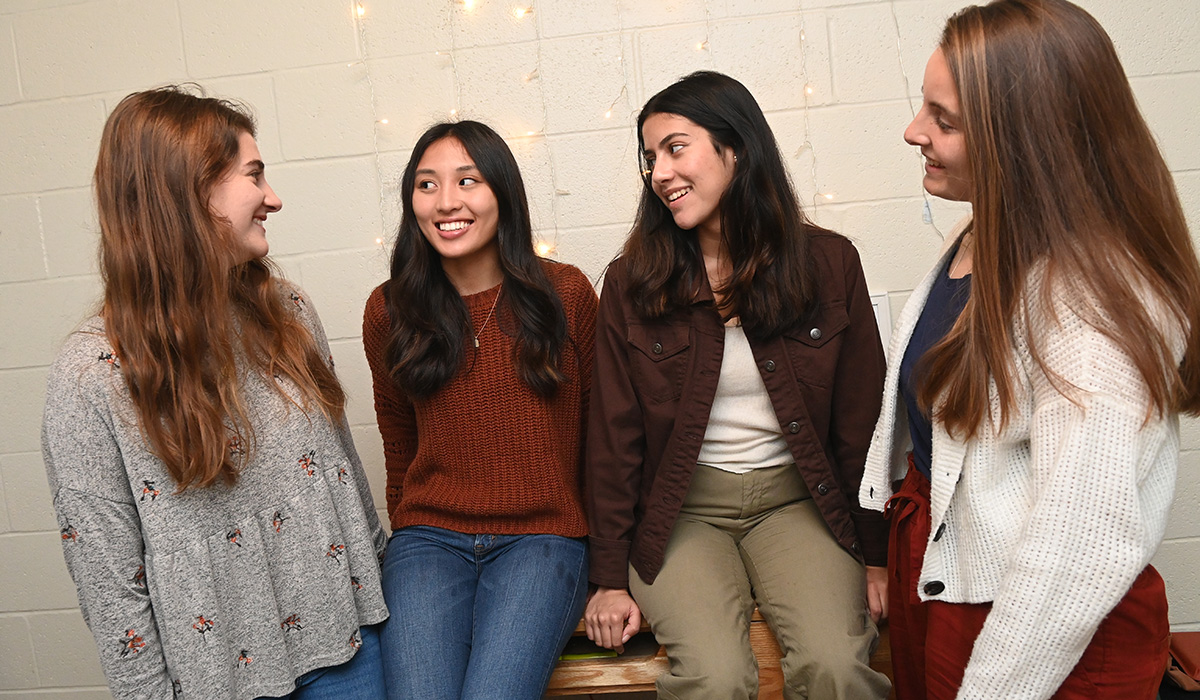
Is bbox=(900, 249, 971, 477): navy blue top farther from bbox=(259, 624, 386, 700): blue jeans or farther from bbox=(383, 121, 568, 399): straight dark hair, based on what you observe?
bbox=(259, 624, 386, 700): blue jeans

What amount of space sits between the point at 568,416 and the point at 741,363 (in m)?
0.40

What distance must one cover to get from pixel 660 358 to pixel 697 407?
12cm

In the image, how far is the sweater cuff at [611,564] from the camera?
67.4 inches

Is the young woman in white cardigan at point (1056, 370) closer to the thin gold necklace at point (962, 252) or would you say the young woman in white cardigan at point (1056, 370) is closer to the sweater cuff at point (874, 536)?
the thin gold necklace at point (962, 252)

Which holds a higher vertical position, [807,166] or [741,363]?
[807,166]

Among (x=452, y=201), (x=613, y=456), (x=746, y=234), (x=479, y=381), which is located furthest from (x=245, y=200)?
(x=746, y=234)

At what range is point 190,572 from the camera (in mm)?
1384

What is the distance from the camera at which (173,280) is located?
4.70 feet

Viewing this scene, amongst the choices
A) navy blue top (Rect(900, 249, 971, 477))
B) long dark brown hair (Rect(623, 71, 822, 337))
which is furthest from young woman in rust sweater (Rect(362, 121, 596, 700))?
navy blue top (Rect(900, 249, 971, 477))

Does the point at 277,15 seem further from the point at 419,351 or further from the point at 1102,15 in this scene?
the point at 1102,15

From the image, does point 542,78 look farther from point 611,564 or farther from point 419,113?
point 611,564

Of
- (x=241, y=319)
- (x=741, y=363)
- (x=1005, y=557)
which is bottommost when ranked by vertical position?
(x=1005, y=557)

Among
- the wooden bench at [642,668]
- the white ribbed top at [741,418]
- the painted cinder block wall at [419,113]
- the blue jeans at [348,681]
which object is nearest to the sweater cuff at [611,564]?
the wooden bench at [642,668]

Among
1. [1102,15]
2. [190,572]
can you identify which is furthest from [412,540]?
[1102,15]
